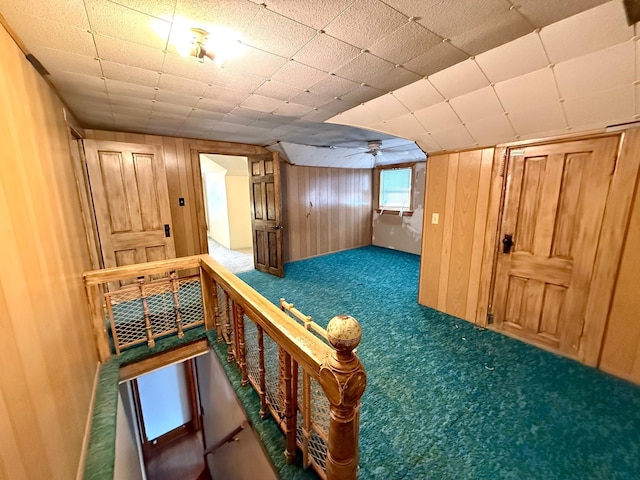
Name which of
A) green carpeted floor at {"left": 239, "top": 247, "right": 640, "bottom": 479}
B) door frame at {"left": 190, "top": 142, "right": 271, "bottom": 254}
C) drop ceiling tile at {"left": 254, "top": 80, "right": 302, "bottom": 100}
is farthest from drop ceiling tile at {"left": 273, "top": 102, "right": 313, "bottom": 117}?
green carpeted floor at {"left": 239, "top": 247, "right": 640, "bottom": 479}

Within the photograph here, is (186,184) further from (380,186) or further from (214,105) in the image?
(380,186)

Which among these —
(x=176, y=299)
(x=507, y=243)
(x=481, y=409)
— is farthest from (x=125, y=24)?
(x=507, y=243)

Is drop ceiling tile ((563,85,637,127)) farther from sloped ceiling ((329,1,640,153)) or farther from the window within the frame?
the window

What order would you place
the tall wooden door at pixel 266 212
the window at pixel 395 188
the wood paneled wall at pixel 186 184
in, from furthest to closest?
the window at pixel 395 188
the tall wooden door at pixel 266 212
the wood paneled wall at pixel 186 184

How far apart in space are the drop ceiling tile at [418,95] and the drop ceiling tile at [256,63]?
955mm

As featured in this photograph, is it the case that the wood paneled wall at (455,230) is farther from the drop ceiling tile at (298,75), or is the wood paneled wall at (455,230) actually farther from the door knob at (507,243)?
the drop ceiling tile at (298,75)

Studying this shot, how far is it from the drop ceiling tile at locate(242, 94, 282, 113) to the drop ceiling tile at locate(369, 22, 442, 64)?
1.09 m

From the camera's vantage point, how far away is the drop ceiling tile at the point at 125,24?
114cm

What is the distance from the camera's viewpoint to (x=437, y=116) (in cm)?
219

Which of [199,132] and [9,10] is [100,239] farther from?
[9,10]

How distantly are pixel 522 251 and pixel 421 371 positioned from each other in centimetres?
148

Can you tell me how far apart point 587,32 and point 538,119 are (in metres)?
0.77

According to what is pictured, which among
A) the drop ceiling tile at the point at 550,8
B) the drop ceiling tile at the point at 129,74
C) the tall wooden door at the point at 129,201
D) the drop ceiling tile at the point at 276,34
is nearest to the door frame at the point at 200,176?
the tall wooden door at the point at 129,201

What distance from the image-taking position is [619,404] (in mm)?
1690
